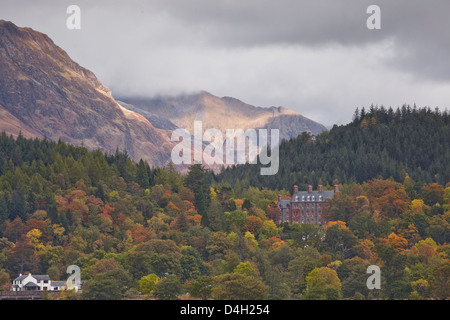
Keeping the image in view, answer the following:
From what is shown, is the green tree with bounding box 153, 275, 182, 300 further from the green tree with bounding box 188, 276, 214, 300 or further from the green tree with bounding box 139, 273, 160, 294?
the green tree with bounding box 139, 273, 160, 294

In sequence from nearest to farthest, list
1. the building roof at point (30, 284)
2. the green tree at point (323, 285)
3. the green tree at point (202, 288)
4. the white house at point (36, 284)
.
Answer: the green tree at point (202, 288) → the green tree at point (323, 285) → the white house at point (36, 284) → the building roof at point (30, 284)

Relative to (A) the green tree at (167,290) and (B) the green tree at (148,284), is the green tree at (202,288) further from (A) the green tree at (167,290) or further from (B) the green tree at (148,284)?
(B) the green tree at (148,284)

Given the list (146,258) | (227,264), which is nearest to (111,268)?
(146,258)

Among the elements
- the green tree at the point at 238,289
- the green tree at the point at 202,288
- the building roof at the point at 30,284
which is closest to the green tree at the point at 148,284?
the green tree at the point at 202,288

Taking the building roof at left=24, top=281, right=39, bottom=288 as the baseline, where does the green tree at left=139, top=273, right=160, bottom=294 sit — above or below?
above

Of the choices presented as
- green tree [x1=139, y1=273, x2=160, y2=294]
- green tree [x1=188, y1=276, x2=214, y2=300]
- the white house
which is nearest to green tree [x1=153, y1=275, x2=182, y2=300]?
green tree [x1=188, y1=276, x2=214, y2=300]

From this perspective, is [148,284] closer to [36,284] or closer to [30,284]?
[36,284]

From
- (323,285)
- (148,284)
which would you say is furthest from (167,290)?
(323,285)

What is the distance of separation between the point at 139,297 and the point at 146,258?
20.6 metres

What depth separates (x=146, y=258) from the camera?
196 meters
